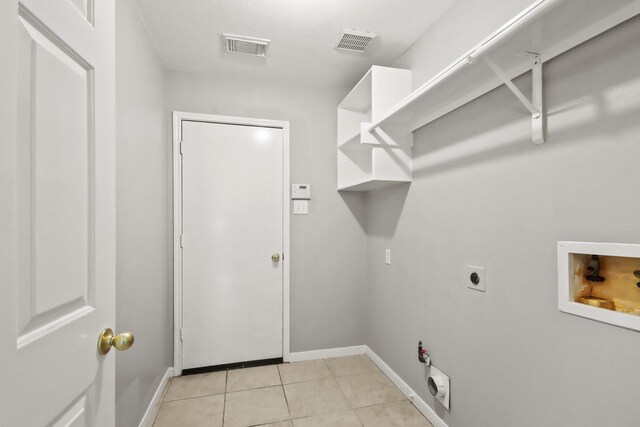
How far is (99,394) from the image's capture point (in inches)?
31.1

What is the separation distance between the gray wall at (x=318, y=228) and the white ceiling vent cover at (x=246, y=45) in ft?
1.20

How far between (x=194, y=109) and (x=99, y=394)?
2226 mm

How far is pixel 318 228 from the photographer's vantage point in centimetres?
275

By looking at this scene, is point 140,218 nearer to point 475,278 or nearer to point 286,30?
point 286,30

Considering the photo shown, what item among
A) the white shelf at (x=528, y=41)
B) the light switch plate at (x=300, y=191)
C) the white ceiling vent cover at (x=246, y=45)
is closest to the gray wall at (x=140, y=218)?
the white ceiling vent cover at (x=246, y=45)

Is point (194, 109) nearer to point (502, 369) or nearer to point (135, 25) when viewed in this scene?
point (135, 25)

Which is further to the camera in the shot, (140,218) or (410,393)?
(410,393)

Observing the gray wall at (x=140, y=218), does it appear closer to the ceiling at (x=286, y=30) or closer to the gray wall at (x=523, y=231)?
the ceiling at (x=286, y=30)

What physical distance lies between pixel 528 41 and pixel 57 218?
1486 millimetres

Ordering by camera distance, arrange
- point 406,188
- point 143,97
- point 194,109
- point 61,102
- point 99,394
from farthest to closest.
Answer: point 194,109, point 406,188, point 143,97, point 99,394, point 61,102

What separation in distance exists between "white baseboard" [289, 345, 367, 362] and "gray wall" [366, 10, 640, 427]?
805 mm

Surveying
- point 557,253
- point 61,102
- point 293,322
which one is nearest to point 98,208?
point 61,102

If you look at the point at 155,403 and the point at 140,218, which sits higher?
the point at 140,218

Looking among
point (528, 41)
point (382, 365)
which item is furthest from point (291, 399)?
point (528, 41)
